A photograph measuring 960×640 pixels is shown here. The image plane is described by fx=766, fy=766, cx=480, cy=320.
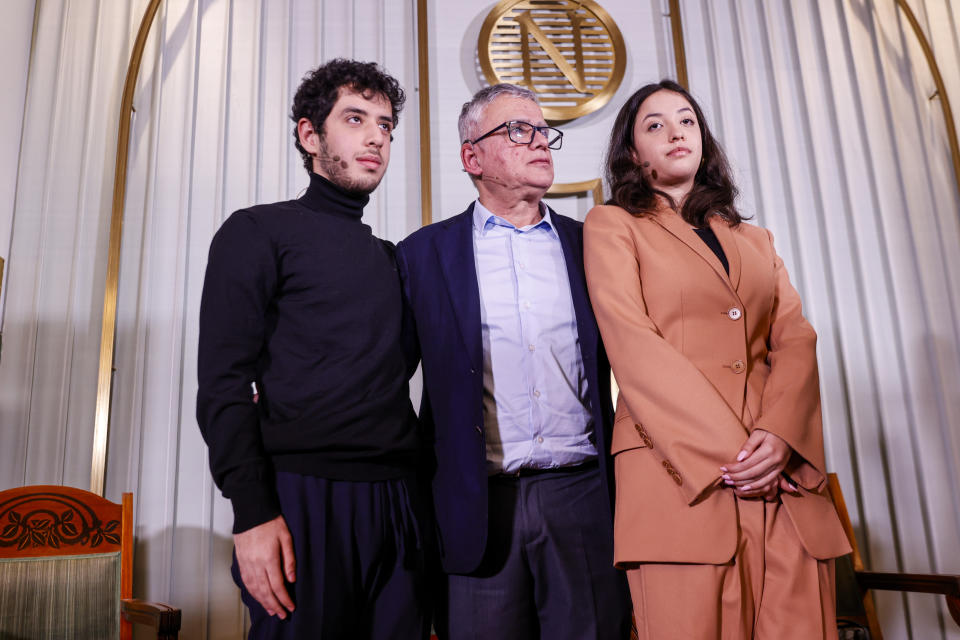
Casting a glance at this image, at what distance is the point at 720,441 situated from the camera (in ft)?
4.48

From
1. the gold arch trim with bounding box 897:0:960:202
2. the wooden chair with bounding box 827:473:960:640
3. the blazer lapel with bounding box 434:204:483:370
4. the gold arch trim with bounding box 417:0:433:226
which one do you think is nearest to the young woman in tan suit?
the blazer lapel with bounding box 434:204:483:370

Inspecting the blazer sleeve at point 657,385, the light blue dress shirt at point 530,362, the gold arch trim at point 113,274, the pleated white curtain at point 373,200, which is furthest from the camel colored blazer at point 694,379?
the gold arch trim at point 113,274

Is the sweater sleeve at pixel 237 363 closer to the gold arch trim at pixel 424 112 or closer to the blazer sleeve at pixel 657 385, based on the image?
the blazer sleeve at pixel 657 385

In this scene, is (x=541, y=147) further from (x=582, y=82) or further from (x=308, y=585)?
(x=582, y=82)

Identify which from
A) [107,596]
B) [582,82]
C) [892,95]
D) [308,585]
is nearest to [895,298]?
[892,95]

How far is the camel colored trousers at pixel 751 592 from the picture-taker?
1.32m

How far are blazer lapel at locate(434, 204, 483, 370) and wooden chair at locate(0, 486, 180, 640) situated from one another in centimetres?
120

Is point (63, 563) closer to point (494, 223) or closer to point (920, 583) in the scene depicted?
point (494, 223)

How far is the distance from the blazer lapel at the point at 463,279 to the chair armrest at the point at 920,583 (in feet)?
4.42

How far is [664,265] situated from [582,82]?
1.81 m

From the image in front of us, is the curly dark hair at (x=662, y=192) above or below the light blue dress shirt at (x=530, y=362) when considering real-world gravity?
above

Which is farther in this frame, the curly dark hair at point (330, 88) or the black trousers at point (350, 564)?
the curly dark hair at point (330, 88)

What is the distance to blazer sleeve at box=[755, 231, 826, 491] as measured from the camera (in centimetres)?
140

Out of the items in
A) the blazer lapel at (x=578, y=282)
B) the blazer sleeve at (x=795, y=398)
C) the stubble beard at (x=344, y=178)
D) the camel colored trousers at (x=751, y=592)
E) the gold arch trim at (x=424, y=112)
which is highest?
the gold arch trim at (x=424, y=112)
